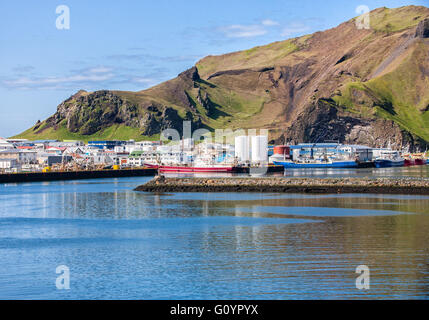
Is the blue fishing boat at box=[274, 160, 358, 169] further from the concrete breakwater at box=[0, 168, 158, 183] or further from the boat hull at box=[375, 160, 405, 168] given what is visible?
the concrete breakwater at box=[0, 168, 158, 183]

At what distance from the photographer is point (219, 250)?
116 ft

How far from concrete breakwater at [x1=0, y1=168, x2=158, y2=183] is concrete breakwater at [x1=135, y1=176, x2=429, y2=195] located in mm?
44137

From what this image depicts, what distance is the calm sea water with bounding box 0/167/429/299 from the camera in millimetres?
26078

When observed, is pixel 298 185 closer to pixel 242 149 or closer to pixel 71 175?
pixel 71 175

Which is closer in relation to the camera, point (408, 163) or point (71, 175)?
point (71, 175)

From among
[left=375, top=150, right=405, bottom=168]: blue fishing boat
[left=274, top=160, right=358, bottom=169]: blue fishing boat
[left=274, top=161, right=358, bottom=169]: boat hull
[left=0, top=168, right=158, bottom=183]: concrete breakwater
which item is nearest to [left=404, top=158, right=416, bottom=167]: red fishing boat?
[left=375, top=150, right=405, bottom=168]: blue fishing boat

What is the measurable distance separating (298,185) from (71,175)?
6773cm

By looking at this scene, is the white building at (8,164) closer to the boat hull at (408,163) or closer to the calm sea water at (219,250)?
the calm sea water at (219,250)

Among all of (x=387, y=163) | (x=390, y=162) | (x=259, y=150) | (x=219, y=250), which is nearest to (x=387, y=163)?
(x=387, y=163)

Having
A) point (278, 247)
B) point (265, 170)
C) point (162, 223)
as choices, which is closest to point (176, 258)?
point (278, 247)

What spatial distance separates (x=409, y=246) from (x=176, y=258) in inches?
550

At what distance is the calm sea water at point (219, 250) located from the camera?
26078 millimetres

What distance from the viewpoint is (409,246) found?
34594mm

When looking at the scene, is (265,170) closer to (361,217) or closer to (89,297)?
(361,217)
